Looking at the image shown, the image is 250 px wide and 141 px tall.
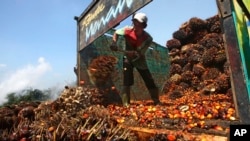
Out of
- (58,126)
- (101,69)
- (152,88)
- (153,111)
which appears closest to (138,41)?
(152,88)

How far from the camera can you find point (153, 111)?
5207mm

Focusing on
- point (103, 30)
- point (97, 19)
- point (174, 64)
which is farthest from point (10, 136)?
point (174, 64)

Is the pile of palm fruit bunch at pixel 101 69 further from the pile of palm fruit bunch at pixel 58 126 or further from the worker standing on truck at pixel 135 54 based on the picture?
the pile of palm fruit bunch at pixel 58 126

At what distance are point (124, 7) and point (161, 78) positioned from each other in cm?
599

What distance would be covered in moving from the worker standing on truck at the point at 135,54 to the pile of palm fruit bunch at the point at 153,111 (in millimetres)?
489

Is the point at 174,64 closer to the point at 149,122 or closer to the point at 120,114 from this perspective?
the point at 120,114

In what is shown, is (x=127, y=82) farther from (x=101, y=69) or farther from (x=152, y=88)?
(x=101, y=69)

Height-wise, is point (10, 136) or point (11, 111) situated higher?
point (11, 111)

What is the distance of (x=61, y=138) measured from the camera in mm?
3752

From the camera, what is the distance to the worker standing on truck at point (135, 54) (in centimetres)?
708

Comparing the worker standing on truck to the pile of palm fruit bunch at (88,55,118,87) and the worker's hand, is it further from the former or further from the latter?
the pile of palm fruit bunch at (88,55,118,87)

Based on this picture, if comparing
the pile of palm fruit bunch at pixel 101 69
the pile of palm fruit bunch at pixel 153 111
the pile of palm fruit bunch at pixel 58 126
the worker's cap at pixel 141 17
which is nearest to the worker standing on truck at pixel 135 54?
the worker's cap at pixel 141 17

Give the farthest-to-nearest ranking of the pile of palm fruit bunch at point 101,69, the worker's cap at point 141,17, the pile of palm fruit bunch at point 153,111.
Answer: the pile of palm fruit bunch at point 101,69
the worker's cap at point 141,17
the pile of palm fruit bunch at point 153,111

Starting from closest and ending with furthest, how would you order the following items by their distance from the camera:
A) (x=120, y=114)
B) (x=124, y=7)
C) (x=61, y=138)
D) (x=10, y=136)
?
1. (x=61, y=138)
2. (x=10, y=136)
3. (x=120, y=114)
4. (x=124, y=7)
